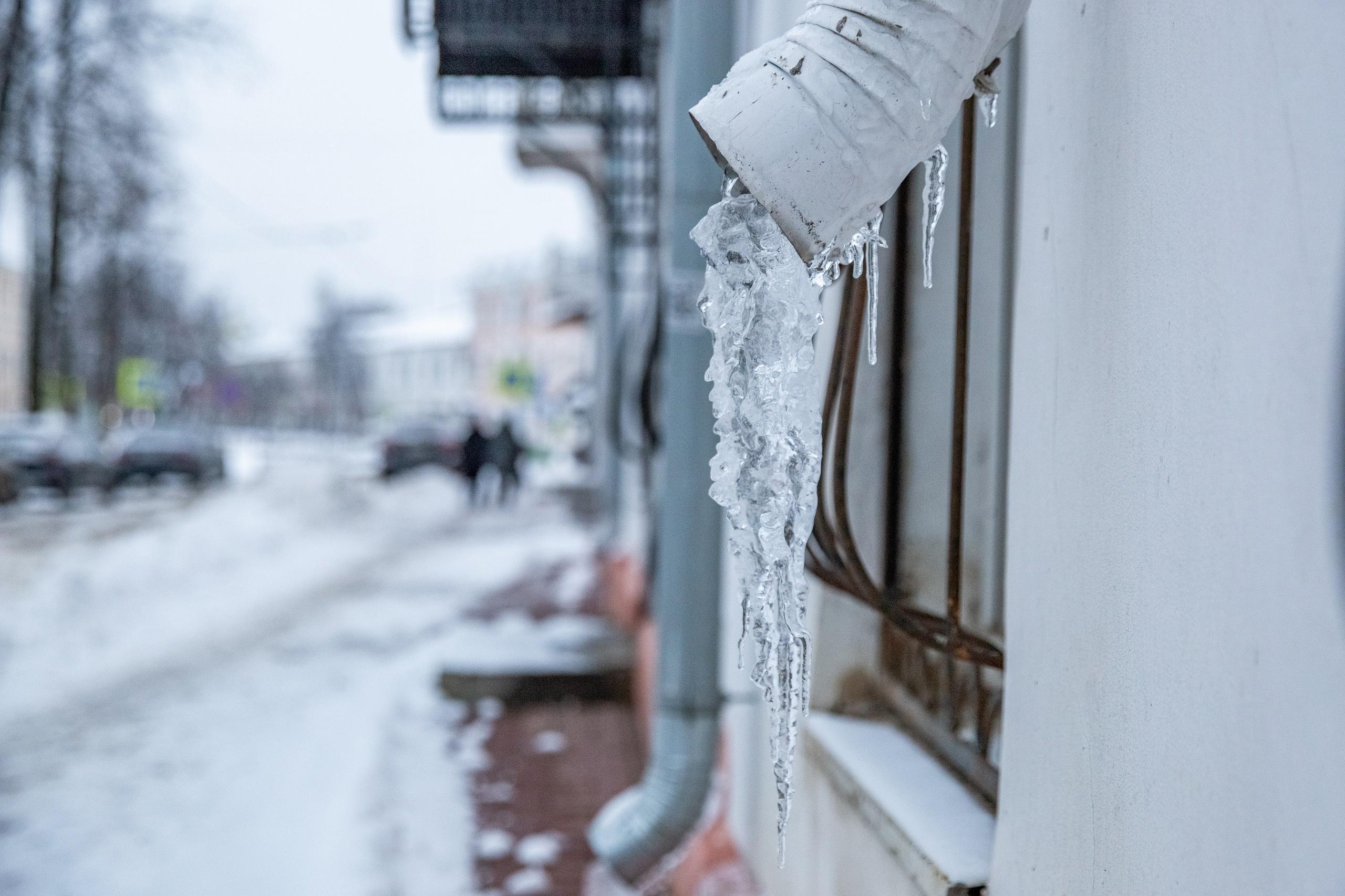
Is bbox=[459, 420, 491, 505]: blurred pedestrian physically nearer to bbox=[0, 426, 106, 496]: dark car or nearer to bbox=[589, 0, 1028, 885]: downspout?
bbox=[0, 426, 106, 496]: dark car

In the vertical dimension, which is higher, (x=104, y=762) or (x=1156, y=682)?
(x=1156, y=682)

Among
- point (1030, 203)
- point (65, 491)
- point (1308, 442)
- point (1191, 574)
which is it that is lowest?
point (65, 491)

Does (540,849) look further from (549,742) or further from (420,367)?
(420,367)

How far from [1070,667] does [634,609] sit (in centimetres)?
533

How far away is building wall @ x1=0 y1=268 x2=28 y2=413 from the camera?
56.1m

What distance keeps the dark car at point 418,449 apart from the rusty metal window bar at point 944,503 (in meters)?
23.0

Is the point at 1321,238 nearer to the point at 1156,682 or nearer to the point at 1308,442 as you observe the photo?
the point at 1308,442

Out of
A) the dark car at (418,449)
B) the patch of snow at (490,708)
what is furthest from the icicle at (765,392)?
the dark car at (418,449)

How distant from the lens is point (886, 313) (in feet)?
7.80

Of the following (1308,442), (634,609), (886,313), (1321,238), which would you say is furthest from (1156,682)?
(634,609)

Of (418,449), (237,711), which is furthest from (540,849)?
(418,449)

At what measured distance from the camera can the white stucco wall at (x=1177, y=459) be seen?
0.83 metres

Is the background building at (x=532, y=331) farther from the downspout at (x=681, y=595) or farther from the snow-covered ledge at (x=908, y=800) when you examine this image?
the snow-covered ledge at (x=908, y=800)

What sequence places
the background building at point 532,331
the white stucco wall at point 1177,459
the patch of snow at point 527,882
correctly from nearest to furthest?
the white stucco wall at point 1177,459
the patch of snow at point 527,882
the background building at point 532,331
